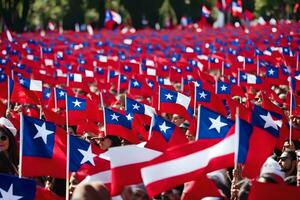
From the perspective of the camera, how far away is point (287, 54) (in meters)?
32.9

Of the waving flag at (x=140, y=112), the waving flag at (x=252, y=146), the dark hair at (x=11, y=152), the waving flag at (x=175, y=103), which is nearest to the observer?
the waving flag at (x=252, y=146)

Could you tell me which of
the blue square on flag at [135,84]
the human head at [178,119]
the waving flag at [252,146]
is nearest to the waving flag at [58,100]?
the human head at [178,119]

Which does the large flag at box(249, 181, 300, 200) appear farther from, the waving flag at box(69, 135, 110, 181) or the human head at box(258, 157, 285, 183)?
the waving flag at box(69, 135, 110, 181)

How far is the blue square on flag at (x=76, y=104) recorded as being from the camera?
17.6 metres

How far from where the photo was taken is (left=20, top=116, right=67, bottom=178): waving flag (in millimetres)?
11109

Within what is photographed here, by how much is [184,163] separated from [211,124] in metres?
3.04

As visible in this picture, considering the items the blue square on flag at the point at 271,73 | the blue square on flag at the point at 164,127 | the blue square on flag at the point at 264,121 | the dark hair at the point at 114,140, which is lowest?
the blue square on flag at the point at 271,73

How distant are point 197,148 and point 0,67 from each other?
21026 millimetres

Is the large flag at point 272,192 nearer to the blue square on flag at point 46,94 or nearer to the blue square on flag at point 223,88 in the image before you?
the blue square on flag at point 223,88

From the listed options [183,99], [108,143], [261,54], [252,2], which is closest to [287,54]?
[261,54]

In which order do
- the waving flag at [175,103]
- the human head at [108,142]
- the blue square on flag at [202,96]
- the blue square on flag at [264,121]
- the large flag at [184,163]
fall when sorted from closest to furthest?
the large flag at [184,163] < the blue square on flag at [264,121] < the human head at [108,142] < the waving flag at [175,103] < the blue square on flag at [202,96]

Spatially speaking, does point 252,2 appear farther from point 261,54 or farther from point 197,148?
point 197,148

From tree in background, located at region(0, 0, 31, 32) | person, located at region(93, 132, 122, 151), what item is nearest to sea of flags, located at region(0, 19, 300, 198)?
person, located at region(93, 132, 122, 151)

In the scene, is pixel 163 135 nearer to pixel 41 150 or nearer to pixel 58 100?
pixel 41 150
